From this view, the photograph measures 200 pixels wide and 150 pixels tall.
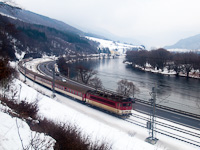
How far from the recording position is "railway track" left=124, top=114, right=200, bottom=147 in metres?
11.6

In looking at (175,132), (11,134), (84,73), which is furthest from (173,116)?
(84,73)

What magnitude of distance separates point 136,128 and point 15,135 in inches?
406

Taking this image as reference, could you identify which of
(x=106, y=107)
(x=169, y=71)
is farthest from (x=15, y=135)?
(x=169, y=71)

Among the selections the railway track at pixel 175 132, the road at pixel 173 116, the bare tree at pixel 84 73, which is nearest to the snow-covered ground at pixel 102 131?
the railway track at pixel 175 132

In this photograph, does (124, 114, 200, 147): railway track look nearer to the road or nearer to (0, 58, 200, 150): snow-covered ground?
(0, 58, 200, 150): snow-covered ground

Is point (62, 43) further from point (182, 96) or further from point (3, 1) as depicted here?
point (3, 1)

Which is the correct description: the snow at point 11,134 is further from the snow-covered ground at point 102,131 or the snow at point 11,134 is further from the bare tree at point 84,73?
the bare tree at point 84,73

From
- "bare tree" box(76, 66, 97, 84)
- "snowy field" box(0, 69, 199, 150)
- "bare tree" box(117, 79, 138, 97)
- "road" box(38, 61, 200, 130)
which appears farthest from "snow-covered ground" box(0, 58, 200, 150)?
"bare tree" box(76, 66, 97, 84)

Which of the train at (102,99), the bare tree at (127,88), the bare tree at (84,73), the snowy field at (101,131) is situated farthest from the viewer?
the bare tree at (84,73)

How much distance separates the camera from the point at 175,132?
41.0 ft

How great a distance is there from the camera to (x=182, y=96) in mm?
25047

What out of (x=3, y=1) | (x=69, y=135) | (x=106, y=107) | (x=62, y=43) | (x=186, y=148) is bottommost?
(x=186, y=148)

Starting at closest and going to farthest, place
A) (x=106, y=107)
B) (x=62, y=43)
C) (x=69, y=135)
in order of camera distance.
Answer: (x=69, y=135) → (x=106, y=107) → (x=62, y=43)

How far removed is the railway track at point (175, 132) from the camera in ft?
38.1
